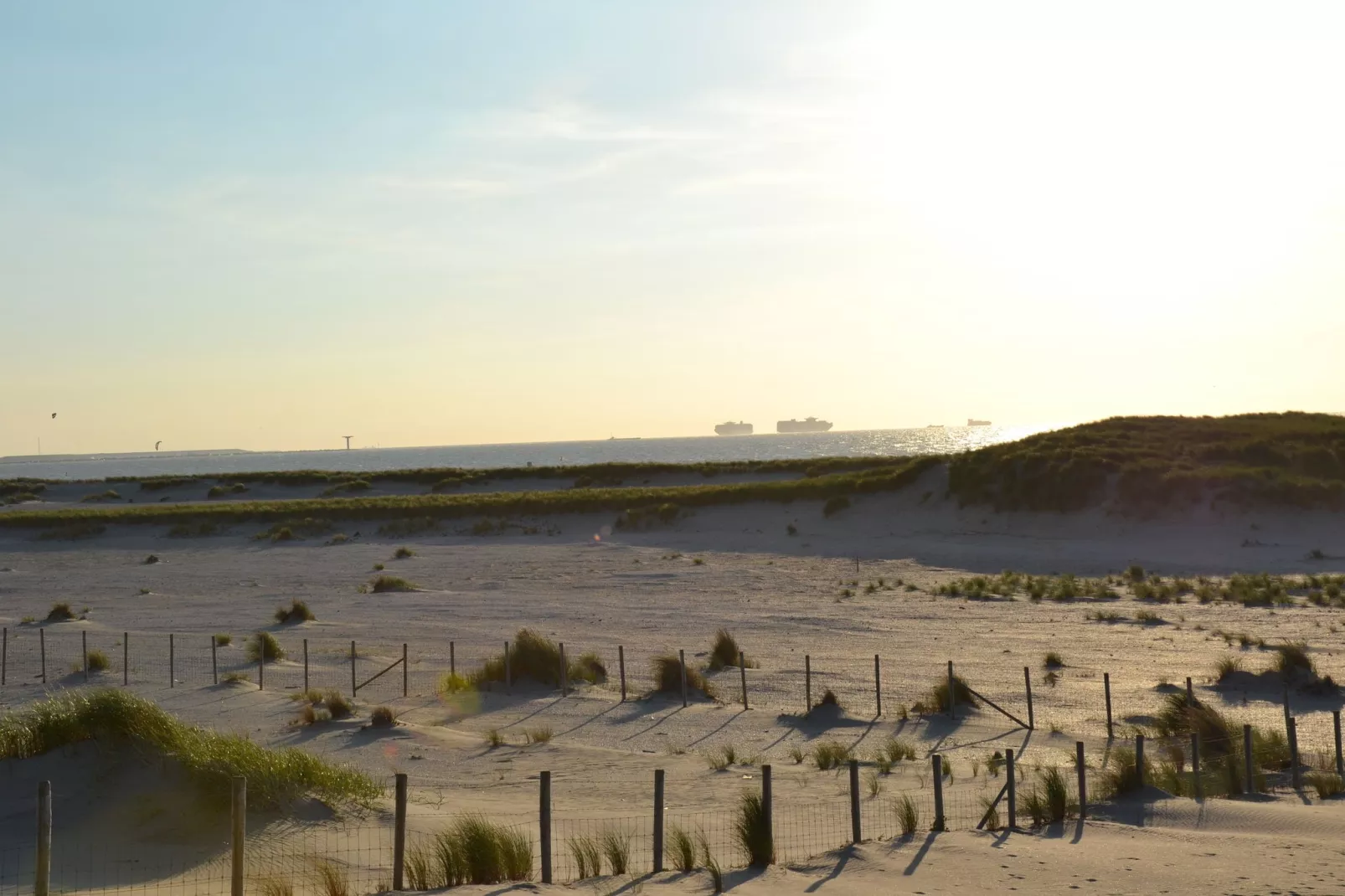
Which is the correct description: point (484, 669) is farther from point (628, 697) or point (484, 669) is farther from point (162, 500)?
point (162, 500)

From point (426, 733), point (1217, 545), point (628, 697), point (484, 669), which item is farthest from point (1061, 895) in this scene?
point (1217, 545)

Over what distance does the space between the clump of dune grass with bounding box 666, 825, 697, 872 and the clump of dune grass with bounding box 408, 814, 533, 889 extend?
138 cm

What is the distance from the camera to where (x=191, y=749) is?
14180 millimetres

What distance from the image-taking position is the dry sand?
488 inches

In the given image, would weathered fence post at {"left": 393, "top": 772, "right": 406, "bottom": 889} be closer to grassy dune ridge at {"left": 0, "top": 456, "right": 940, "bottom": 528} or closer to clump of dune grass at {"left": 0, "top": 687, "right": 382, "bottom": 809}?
clump of dune grass at {"left": 0, "top": 687, "right": 382, "bottom": 809}

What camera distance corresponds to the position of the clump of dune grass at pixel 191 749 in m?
13.6

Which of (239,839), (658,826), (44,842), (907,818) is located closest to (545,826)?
(658,826)

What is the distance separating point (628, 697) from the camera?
75.7ft

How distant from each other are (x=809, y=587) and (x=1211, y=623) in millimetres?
13319

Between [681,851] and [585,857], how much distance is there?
3.09ft

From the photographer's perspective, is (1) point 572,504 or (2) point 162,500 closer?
(1) point 572,504

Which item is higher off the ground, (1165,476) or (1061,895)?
(1165,476)

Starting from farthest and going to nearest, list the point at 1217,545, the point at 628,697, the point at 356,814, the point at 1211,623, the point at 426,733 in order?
1. the point at 1217,545
2. the point at 1211,623
3. the point at 628,697
4. the point at 426,733
5. the point at 356,814

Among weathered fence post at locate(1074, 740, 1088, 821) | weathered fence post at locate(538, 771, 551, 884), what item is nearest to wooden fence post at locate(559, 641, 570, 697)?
weathered fence post at locate(1074, 740, 1088, 821)
